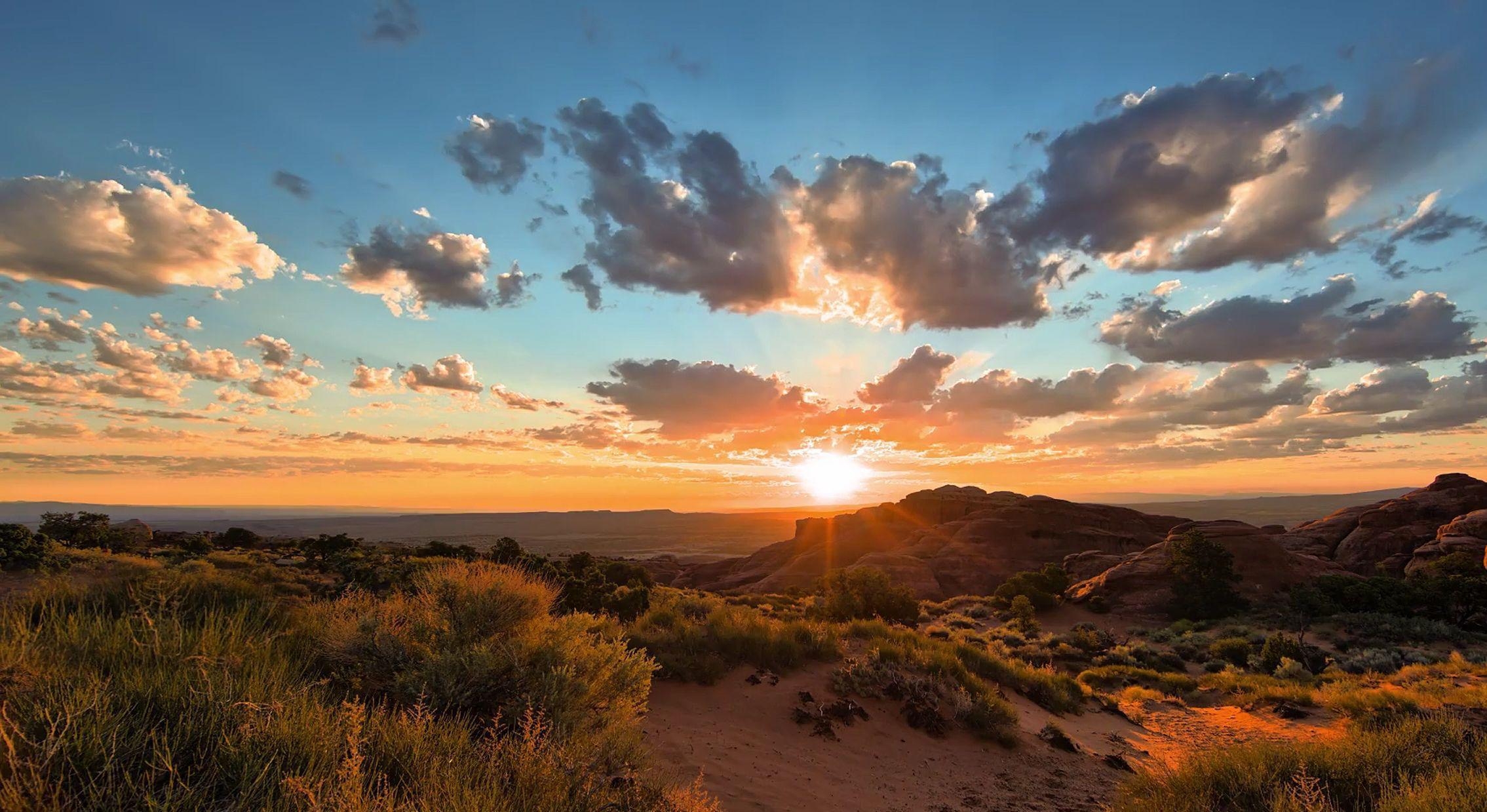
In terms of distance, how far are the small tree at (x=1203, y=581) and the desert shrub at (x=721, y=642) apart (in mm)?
33365

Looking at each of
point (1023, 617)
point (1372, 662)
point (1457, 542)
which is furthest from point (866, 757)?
point (1457, 542)

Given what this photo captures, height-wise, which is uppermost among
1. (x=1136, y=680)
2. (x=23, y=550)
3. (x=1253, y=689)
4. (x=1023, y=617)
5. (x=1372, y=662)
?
(x=23, y=550)

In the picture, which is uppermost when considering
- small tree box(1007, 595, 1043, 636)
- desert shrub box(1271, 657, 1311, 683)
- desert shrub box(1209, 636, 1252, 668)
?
A: desert shrub box(1271, 657, 1311, 683)

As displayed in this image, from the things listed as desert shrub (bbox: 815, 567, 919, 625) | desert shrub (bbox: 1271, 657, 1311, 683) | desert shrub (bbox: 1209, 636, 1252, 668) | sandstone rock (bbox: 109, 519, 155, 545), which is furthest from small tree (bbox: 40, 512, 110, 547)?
desert shrub (bbox: 1209, 636, 1252, 668)

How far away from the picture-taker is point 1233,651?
2397 centimetres

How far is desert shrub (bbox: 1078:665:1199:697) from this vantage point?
18969 mm

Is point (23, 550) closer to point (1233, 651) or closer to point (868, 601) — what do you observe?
point (868, 601)

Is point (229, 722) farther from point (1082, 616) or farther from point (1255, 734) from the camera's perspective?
point (1082, 616)

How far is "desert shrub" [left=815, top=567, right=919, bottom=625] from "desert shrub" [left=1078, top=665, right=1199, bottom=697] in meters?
7.68

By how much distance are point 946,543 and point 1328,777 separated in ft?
186

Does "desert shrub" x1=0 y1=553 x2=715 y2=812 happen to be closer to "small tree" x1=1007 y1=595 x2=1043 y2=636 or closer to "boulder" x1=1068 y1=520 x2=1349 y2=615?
"small tree" x1=1007 y1=595 x2=1043 y2=636

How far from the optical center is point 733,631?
13.4 meters

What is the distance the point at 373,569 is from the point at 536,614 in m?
13.6

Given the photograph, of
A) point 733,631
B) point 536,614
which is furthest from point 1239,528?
point 536,614
